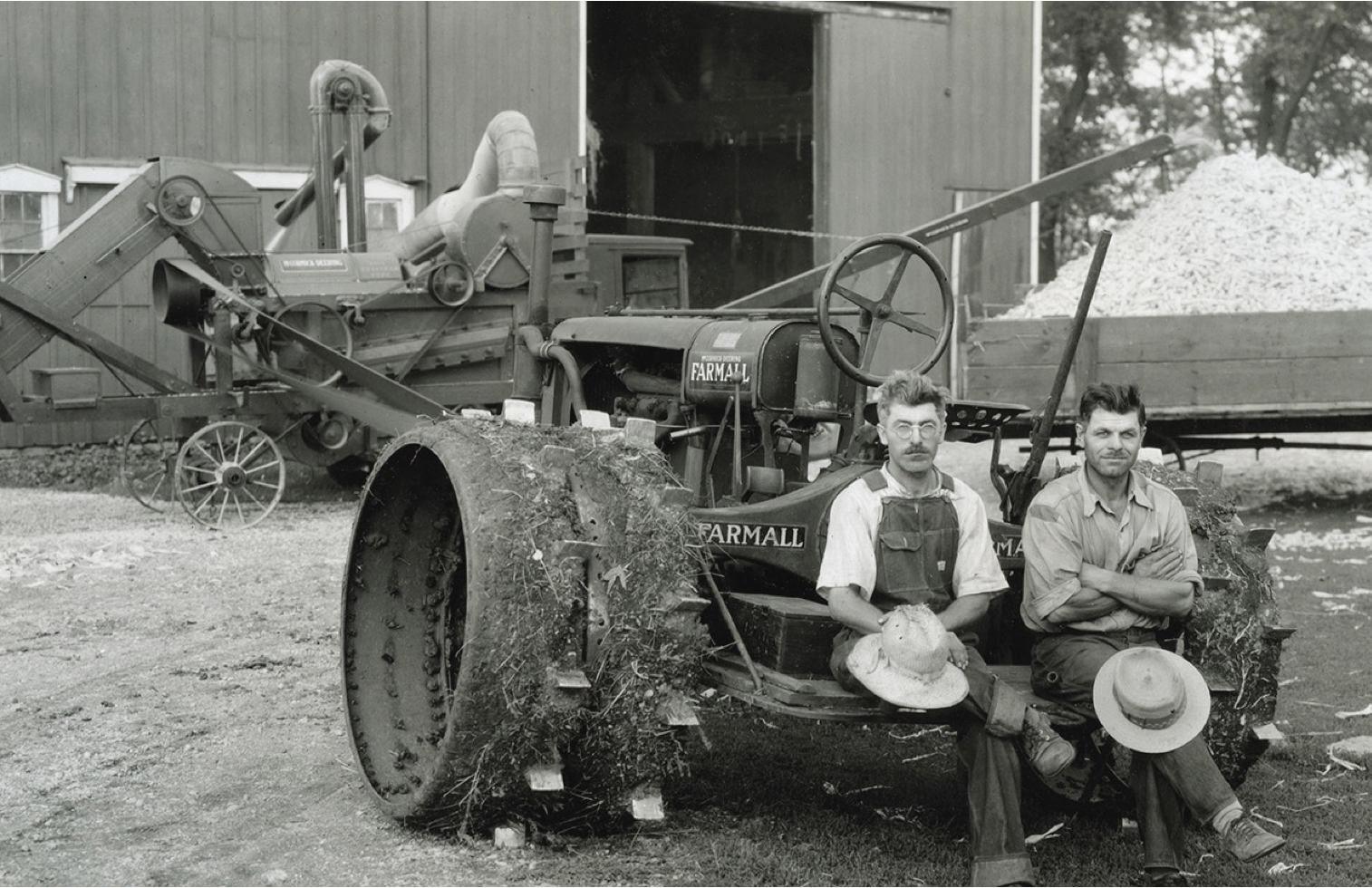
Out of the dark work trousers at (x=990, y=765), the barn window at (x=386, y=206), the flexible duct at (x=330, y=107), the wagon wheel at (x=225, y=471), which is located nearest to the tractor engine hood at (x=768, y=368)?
the dark work trousers at (x=990, y=765)

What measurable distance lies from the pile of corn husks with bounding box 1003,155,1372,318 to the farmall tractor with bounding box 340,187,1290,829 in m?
6.70

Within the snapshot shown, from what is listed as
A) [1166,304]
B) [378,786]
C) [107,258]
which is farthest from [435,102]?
[378,786]

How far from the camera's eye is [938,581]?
14.7 ft

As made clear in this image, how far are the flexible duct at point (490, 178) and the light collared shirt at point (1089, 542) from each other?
29.2ft

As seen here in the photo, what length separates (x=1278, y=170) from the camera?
13.3 metres

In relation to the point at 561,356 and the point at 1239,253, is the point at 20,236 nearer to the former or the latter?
the point at 561,356

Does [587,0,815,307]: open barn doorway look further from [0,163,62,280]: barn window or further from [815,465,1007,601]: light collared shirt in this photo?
[815,465,1007,601]: light collared shirt

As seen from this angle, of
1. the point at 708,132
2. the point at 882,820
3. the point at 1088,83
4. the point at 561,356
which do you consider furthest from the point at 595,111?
the point at 882,820

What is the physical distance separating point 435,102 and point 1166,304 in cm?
787

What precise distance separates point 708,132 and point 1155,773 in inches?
817

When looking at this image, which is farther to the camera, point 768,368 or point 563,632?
point 768,368

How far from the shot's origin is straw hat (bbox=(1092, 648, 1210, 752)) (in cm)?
418

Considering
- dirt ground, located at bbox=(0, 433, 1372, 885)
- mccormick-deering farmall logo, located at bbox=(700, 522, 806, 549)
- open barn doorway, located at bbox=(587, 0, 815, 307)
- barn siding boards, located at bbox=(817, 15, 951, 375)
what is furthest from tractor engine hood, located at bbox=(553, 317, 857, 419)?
open barn doorway, located at bbox=(587, 0, 815, 307)

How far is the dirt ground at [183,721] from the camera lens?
14.6 feet
